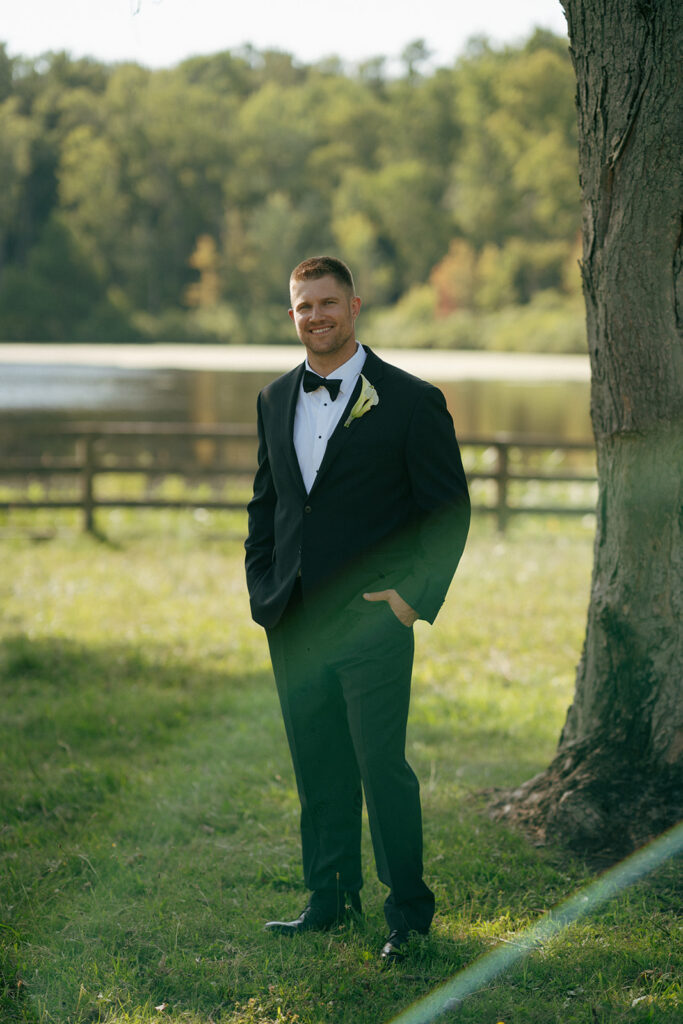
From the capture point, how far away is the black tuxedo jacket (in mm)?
2961

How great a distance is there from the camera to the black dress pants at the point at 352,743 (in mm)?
2980

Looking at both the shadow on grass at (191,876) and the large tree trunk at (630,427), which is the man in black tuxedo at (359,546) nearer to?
the shadow on grass at (191,876)

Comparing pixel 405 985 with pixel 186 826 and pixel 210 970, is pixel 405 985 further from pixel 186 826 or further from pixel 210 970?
pixel 186 826

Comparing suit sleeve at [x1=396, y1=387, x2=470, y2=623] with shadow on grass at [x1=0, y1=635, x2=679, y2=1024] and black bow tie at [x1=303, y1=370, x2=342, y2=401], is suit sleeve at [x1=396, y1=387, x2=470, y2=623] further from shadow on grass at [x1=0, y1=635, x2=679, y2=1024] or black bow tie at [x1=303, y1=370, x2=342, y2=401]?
shadow on grass at [x1=0, y1=635, x2=679, y2=1024]

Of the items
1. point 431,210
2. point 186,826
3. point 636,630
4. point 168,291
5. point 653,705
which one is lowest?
point 186,826

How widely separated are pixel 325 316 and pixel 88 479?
326 inches

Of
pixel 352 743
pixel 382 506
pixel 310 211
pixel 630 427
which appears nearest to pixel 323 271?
pixel 382 506

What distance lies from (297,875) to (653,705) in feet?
4.69

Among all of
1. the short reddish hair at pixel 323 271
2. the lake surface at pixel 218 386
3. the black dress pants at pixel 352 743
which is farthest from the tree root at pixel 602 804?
the lake surface at pixel 218 386

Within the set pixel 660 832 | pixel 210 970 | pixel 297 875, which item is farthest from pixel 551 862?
pixel 210 970

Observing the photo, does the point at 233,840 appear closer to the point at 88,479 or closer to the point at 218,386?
the point at 88,479

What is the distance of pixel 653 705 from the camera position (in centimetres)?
364

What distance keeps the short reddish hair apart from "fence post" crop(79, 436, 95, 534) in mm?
8187

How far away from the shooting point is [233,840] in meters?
4.07
